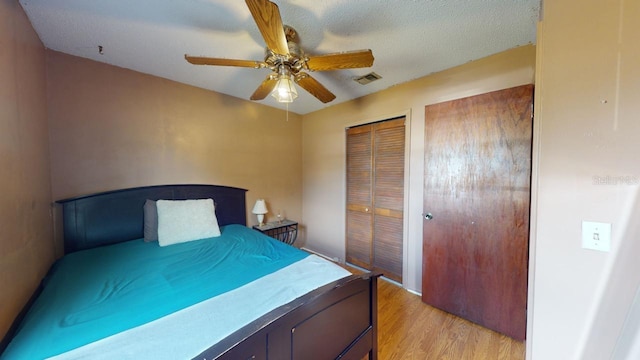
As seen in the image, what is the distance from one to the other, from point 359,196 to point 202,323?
7.71 feet

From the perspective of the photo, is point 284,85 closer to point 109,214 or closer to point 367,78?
point 367,78

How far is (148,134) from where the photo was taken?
92.0 inches

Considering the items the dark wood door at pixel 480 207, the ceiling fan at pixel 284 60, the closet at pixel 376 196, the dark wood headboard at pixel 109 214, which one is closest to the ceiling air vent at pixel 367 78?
the closet at pixel 376 196

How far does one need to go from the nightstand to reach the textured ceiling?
1982mm

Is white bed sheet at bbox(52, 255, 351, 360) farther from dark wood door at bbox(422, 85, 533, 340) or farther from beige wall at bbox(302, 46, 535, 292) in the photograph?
beige wall at bbox(302, 46, 535, 292)

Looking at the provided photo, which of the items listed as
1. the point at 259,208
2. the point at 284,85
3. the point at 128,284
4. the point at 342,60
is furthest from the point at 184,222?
the point at 342,60

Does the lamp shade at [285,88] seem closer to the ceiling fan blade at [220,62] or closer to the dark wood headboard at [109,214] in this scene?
the ceiling fan blade at [220,62]

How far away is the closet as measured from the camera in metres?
2.59

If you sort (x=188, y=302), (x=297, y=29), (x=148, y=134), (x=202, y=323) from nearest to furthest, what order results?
(x=202, y=323) < (x=188, y=302) < (x=297, y=29) < (x=148, y=134)

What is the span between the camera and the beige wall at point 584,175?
29.2 inches

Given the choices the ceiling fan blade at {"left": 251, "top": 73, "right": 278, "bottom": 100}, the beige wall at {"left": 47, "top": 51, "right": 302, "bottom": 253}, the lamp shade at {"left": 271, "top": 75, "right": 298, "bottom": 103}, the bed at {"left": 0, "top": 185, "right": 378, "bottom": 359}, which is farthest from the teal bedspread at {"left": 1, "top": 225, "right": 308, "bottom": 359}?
the ceiling fan blade at {"left": 251, "top": 73, "right": 278, "bottom": 100}

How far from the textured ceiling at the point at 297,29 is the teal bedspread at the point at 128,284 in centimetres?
170

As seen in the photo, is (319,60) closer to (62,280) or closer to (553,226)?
(553,226)

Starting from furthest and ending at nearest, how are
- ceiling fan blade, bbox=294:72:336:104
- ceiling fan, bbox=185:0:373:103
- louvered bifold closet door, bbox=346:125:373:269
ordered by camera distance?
louvered bifold closet door, bbox=346:125:373:269 < ceiling fan blade, bbox=294:72:336:104 < ceiling fan, bbox=185:0:373:103
